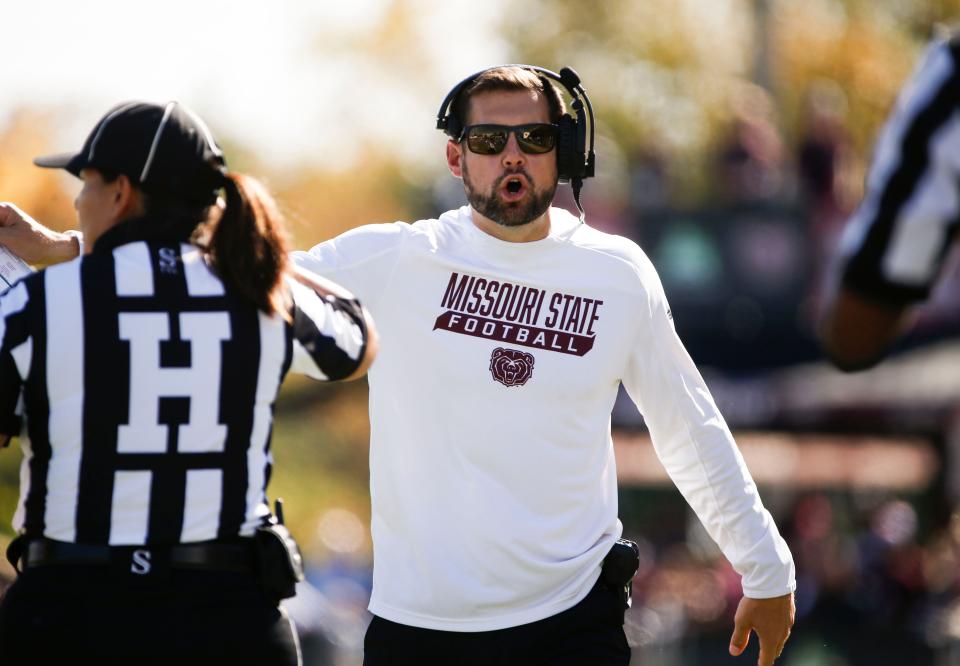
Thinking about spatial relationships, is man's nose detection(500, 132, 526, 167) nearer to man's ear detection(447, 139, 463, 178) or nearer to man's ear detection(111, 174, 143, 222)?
man's ear detection(447, 139, 463, 178)

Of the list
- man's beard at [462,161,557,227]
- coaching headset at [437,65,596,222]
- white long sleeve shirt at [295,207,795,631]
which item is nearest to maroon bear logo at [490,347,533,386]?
white long sleeve shirt at [295,207,795,631]

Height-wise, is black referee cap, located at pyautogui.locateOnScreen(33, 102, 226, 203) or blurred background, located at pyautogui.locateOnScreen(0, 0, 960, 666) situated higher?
black referee cap, located at pyautogui.locateOnScreen(33, 102, 226, 203)

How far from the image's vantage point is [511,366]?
15.1 feet

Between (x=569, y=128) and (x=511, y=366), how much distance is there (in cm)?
72

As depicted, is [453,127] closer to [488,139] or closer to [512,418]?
[488,139]

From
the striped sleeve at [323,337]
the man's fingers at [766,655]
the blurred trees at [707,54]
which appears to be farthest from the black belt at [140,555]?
the blurred trees at [707,54]

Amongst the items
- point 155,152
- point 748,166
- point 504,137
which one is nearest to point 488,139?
point 504,137

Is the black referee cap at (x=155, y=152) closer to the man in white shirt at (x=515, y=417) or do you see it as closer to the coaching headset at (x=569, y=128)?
the man in white shirt at (x=515, y=417)

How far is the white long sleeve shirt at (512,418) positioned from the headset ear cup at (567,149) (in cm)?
16

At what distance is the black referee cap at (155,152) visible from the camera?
3488 mm

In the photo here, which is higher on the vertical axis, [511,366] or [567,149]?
[567,149]

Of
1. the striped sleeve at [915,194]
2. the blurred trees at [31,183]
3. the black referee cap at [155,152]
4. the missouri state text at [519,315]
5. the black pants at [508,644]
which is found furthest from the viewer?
the blurred trees at [31,183]

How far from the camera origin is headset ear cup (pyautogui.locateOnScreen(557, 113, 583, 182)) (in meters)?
4.82

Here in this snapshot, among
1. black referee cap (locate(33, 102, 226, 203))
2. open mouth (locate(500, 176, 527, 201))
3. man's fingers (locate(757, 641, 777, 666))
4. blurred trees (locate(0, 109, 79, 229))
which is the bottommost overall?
Answer: blurred trees (locate(0, 109, 79, 229))
